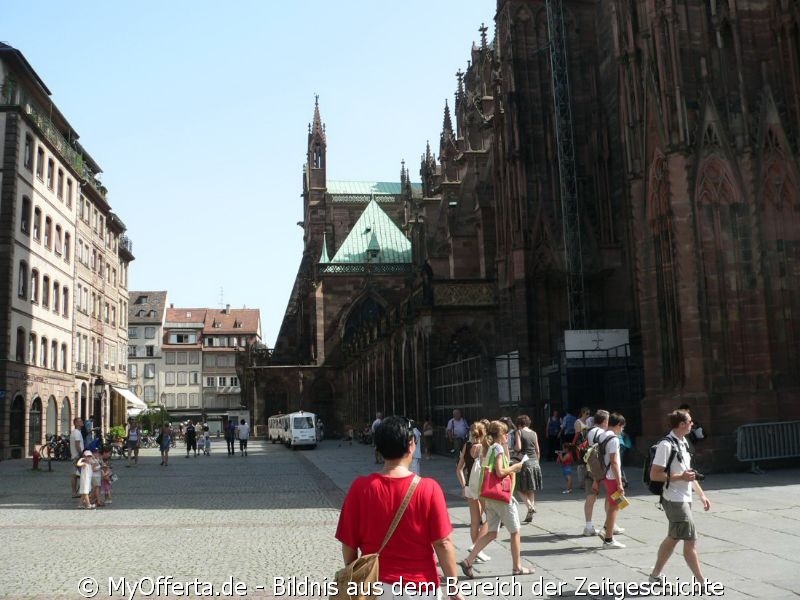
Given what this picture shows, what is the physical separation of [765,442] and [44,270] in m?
32.4

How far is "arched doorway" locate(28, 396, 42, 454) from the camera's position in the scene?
3697 centimetres

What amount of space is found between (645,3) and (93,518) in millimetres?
16668

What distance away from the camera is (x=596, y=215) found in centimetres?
2894

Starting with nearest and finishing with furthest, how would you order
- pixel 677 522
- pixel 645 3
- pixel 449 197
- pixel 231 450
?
1. pixel 677 522
2. pixel 645 3
3. pixel 231 450
4. pixel 449 197

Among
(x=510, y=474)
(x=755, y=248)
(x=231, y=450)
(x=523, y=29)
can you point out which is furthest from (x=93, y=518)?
(x=231, y=450)

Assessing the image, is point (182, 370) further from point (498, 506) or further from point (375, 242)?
point (498, 506)

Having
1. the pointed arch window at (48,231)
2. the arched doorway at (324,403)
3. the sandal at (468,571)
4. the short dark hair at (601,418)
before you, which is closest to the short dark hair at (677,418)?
the sandal at (468,571)

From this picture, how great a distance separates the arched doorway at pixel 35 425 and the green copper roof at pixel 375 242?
3234cm

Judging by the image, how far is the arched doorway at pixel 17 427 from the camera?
3512 cm

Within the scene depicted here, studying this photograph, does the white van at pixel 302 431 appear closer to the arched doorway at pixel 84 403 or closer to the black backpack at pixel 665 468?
the arched doorway at pixel 84 403

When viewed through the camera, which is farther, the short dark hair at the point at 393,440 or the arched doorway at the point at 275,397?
the arched doorway at the point at 275,397

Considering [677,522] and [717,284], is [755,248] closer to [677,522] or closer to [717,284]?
[717,284]

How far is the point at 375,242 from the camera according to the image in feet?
231

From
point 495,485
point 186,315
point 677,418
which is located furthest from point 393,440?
point 186,315
